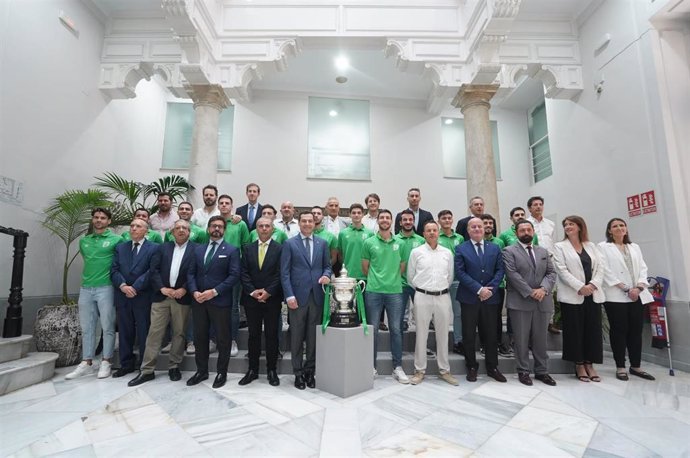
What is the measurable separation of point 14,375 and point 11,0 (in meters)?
4.58

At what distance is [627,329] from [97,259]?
240 inches

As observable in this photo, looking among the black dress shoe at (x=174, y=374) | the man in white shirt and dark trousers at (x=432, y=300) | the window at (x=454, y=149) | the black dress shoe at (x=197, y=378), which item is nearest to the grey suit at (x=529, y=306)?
the man in white shirt and dark trousers at (x=432, y=300)

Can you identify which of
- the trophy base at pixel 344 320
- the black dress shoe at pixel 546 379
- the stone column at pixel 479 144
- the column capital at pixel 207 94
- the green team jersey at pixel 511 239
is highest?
the column capital at pixel 207 94

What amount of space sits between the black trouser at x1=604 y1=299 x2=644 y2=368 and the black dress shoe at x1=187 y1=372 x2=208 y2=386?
453 cm

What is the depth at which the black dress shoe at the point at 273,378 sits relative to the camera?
11.5 feet

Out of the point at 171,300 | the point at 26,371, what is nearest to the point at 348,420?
the point at 171,300

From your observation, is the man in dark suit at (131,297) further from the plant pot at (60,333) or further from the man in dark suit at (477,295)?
the man in dark suit at (477,295)

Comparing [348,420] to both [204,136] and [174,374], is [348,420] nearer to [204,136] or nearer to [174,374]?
[174,374]

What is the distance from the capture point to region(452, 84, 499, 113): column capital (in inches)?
225

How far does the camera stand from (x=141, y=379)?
352cm

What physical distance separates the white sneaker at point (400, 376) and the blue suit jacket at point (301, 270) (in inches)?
44.4

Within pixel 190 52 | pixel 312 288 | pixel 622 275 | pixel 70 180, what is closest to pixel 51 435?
pixel 312 288

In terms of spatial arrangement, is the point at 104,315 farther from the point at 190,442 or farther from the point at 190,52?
the point at 190,52

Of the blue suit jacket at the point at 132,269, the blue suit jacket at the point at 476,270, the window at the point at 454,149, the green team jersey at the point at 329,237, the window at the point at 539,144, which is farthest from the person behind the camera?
the window at the point at 454,149
